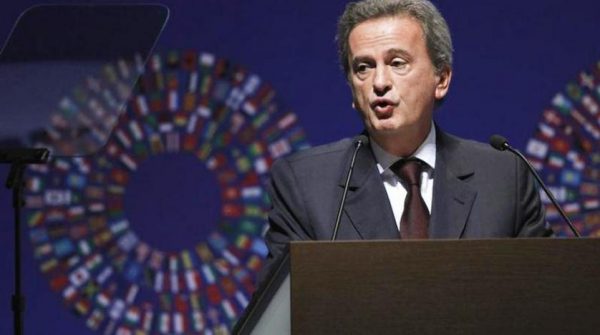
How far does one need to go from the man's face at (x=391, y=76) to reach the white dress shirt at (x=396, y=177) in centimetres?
4

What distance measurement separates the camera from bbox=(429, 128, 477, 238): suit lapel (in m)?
2.11

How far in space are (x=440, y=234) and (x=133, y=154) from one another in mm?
1367

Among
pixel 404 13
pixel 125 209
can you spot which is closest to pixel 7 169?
pixel 125 209

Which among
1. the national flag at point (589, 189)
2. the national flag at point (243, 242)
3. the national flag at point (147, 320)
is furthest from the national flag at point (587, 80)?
the national flag at point (147, 320)

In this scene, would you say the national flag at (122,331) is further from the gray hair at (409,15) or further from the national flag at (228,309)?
the gray hair at (409,15)

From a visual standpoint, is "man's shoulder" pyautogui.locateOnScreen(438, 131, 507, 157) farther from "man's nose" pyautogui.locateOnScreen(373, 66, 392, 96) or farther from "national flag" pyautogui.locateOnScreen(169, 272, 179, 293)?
"national flag" pyautogui.locateOnScreen(169, 272, 179, 293)

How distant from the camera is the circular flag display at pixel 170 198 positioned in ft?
10.5

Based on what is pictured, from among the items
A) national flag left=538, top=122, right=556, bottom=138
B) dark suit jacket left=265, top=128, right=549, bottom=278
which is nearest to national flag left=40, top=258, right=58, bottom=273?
dark suit jacket left=265, top=128, right=549, bottom=278

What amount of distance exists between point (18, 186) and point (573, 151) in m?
1.65

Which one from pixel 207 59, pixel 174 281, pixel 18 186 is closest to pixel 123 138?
pixel 207 59

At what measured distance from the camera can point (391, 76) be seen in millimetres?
2234

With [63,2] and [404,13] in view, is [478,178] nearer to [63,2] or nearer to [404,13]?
[404,13]

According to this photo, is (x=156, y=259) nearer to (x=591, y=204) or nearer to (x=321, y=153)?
(x=321, y=153)

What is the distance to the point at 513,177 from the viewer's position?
7.39ft
